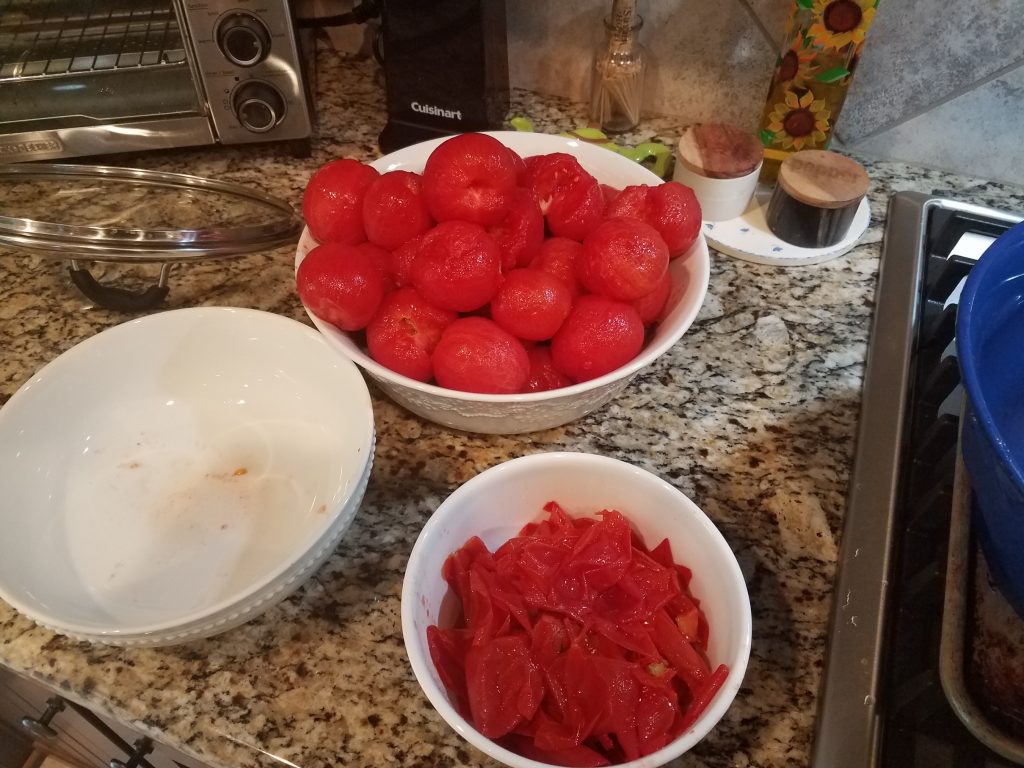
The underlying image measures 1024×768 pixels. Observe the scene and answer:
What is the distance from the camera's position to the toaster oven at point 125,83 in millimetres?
885

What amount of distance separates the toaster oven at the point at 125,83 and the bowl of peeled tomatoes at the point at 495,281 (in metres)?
0.29

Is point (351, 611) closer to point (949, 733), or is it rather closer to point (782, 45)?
point (949, 733)

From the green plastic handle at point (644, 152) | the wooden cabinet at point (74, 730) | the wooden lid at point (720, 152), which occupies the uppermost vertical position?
the wooden lid at point (720, 152)

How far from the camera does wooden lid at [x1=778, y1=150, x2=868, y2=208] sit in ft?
2.69

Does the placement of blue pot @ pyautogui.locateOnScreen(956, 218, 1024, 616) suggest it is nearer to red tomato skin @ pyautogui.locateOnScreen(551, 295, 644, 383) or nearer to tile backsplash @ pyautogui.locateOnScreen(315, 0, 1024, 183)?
red tomato skin @ pyautogui.locateOnScreen(551, 295, 644, 383)

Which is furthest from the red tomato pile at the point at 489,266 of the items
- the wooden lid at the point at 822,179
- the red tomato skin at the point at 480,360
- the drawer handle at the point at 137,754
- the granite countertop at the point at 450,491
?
the drawer handle at the point at 137,754

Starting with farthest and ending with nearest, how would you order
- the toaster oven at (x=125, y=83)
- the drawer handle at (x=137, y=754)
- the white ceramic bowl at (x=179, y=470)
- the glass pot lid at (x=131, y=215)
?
the toaster oven at (x=125, y=83) < the drawer handle at (x=137, y=754) < the glass pot lid at (x=131, y=215) < the white ceramic bowl at (x=179, y=470)

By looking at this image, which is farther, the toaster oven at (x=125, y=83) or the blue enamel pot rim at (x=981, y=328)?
the toaster oven at (x=125, y=83)

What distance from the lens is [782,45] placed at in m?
0.85

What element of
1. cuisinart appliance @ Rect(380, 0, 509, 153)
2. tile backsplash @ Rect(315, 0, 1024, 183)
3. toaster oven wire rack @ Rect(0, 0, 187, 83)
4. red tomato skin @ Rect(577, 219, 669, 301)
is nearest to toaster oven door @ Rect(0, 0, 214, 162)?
toaster oven wire rack @ Rect(0, 0, 187, 83)

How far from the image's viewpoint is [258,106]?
909 mm

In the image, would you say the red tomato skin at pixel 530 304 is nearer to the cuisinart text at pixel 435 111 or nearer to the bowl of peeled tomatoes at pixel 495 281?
the bowl of peeled tomatoes at pixel 495 281

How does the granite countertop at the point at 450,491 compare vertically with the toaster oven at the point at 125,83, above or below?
below

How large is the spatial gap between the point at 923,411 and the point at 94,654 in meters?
0.75
